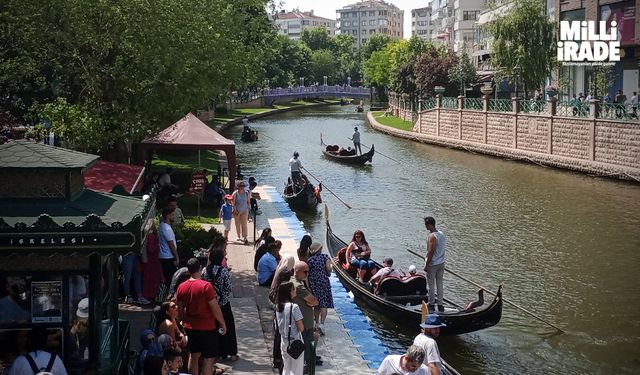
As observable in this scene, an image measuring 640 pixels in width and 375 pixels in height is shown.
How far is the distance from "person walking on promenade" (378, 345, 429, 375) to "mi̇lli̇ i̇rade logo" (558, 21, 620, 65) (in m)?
47.2

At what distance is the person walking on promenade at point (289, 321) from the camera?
10320 mm

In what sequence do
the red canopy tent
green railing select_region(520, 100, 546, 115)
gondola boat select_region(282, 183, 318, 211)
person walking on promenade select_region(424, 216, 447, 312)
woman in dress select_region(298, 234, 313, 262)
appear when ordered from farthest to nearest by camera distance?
green railing select_region(520, 100, 546, 115) < gondola boat select_region(282, 183, 318, 211) < the red canopy tent < person walking on promenade select_region(424, 216, 447, 312) < woman in dress select_region(298, 234, 313, 262)

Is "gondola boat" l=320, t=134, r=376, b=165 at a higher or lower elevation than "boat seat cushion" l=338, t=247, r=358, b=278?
higher

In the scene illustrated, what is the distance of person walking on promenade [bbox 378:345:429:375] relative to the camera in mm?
8750

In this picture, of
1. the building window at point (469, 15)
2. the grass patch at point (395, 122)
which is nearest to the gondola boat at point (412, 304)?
the grass patch at point (395, 122)

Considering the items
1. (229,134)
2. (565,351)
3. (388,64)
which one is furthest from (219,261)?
(388,64)

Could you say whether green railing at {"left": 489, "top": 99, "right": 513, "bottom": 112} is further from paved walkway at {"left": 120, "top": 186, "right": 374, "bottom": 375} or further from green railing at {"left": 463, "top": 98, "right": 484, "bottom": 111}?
paved walkway at {"left": 120, "top": 186, "right": 374, "bottom": 375}

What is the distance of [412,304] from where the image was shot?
54.1ft

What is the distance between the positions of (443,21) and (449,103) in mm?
96290

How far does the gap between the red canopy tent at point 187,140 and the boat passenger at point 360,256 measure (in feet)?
31.0

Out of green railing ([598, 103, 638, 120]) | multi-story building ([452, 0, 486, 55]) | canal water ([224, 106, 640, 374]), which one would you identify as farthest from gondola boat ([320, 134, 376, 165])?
multi-story building ([452, 0, 486, 55])

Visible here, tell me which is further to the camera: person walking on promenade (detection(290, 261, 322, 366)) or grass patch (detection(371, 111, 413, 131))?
grass patch (detection(371, 111, 413, 131))

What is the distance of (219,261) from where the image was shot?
466 inches

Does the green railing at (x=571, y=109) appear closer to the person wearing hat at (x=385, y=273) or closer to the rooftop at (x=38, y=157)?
the person wearing hat at (x=385, y=273)
